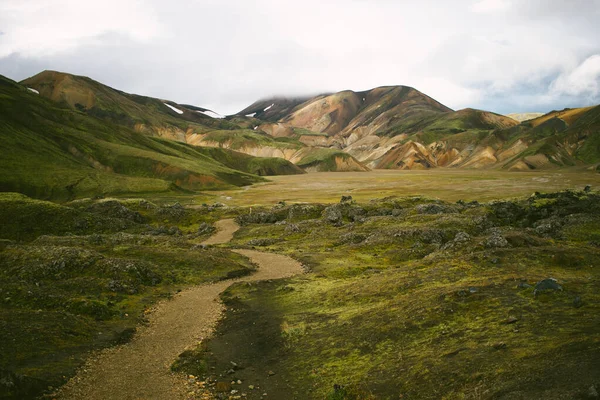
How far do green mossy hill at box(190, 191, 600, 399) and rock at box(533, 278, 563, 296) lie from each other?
6 centimetres

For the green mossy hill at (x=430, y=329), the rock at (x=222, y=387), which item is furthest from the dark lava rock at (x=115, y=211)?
the rock at (x=222, y=387)

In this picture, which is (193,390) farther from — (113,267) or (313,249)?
(313,249)

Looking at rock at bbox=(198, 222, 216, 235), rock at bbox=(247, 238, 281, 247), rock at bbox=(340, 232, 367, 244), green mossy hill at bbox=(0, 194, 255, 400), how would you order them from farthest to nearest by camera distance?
rock at bbox=(198, 222, 216, 235) → rock at bbox=(247, 238, 281, 247) → rock at bbox=(340, 232, 367, 244) → green mossy hill at bbox=(0, 194, 255, 400)

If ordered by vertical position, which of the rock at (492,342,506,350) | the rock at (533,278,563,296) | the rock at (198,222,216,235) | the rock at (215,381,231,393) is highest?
the rock at (533,278,563,296)

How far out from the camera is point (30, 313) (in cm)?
2792

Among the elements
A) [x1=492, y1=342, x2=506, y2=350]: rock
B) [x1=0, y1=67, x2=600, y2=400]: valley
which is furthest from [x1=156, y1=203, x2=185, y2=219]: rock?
[x1=492, y1=342, x2=506, y2=350]: rock

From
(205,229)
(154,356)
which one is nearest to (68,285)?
(154,356)

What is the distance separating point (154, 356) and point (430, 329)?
54.2ft

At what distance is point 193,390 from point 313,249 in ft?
147

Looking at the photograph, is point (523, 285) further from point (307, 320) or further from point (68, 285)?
point (68, 285)

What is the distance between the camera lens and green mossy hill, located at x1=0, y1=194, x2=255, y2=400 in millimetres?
23266

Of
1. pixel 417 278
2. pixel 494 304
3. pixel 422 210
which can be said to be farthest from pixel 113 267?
pixel 422 210

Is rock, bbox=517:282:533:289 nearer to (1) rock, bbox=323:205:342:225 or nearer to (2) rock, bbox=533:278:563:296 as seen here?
(2) rock, bbox=533:278:563:296

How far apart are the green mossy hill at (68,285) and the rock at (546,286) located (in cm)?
2607
